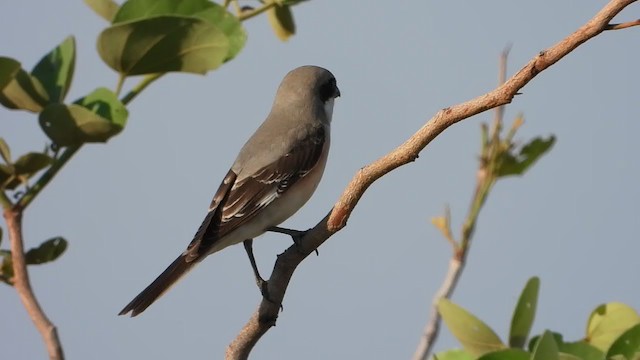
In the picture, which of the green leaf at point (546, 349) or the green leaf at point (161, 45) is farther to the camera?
the green leaf at point (161, 45)

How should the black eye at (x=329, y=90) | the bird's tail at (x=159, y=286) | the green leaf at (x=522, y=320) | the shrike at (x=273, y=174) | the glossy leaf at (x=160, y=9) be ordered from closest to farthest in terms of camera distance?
1. the green leaf at (x=522, y=320)
2. the glossy leaf at (x=160, y=9)
3. the bird's tail at (x=159, y=286)
4. the shrike at (x=273, y=174)
5. the black eye at (x=329, y=90)

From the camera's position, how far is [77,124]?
6.59 feet

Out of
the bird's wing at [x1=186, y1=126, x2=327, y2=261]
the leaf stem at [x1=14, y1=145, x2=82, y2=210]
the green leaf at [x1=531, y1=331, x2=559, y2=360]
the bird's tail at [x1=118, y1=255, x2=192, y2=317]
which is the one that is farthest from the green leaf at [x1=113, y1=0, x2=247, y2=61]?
the bird's wing at [x1=186, y1=126, x2=327, y2=261]

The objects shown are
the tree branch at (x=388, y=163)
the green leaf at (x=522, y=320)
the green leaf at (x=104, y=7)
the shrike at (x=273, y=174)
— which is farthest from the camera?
the shrike at (x=273, y=174)

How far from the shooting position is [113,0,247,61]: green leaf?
232 cm

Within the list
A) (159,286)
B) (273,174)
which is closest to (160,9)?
(159,286)

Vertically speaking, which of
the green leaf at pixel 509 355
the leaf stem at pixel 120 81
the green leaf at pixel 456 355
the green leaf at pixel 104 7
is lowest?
the green leaf at pixel 456 355

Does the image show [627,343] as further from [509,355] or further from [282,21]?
[282,21]

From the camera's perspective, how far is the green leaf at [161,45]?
2.15 meters

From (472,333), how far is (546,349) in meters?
0.42

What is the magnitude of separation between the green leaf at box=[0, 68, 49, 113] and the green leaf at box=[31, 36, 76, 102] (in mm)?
28

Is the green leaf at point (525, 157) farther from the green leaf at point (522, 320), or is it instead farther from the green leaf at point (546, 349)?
the green leaf at point (546, 349)

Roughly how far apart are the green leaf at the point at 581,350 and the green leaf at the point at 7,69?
54.5 inches

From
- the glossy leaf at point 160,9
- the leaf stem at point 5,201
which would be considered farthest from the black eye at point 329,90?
the leaf stem at point 5,201
